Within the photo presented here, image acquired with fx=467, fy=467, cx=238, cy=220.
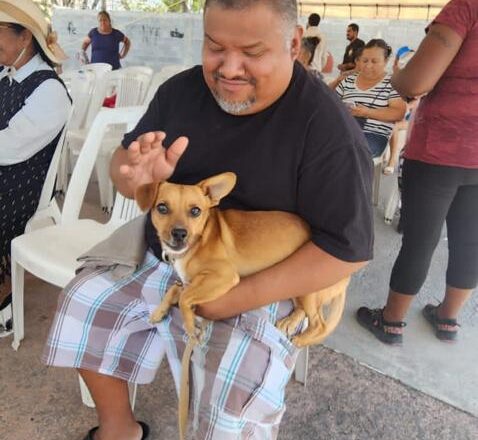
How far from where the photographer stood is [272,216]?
54.4 inches

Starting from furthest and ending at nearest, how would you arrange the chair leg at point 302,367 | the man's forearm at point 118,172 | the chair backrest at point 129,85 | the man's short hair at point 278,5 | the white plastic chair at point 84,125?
the chair backrest at point 129,85 < the white plastic chair at point 84,125 < the chair leg at point 302,367 < the man's forearm at point 118,172 < the man's short hair at point 278,5

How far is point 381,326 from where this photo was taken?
249 centimetres

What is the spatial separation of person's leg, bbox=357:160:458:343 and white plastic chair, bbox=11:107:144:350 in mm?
1316

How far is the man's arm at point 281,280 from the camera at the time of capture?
1330 mm

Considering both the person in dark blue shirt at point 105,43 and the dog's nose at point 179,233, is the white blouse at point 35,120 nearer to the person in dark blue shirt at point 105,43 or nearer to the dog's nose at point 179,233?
the dog's nose at point 179,233

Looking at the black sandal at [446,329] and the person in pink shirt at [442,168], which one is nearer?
the person in pink shirt at [442,168]

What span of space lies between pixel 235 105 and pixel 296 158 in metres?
0.24

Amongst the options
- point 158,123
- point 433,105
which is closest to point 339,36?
point 433,105

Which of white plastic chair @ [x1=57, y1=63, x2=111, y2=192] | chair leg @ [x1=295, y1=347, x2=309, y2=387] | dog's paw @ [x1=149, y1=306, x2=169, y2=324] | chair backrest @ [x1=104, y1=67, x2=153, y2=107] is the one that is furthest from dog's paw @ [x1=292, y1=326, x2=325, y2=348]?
chair backrest @ [x1=104, y1=67, x2=153, y2=107]

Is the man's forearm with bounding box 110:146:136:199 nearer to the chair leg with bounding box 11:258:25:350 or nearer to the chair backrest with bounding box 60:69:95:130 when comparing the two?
the chair leg with bounding box 11:258:25:350

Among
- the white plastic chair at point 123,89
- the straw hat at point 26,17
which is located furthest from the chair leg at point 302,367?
the white plastic chair at point 123,89

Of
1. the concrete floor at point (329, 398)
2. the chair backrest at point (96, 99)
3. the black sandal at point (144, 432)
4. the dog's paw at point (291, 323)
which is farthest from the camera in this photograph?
the chair backrest at point (96, 99)

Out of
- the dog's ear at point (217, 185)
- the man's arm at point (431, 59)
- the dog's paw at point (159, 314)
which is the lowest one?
the dog's paw at point (159, 314)

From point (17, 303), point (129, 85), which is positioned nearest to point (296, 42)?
point (17, 303)
